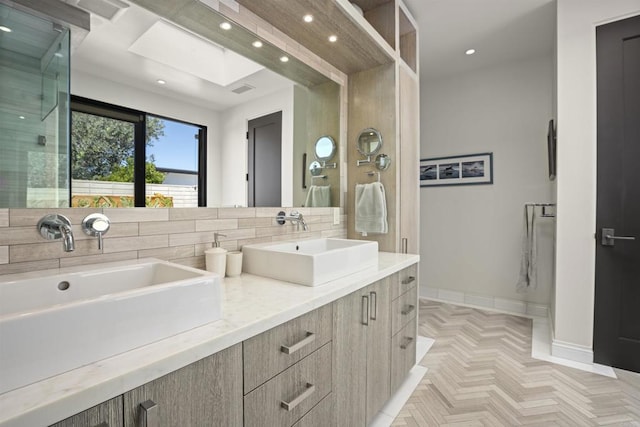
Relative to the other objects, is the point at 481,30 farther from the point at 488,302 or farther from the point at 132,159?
the point at 132,159

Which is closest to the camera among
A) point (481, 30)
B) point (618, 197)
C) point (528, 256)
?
point (618, 197)

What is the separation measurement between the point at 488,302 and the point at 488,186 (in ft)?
4.11

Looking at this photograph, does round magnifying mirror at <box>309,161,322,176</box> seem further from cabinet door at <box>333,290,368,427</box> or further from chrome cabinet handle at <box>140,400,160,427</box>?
chrome cabinet handle at <box>140,400,160,427</box>

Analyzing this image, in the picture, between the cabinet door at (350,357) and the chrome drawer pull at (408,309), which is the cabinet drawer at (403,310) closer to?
the chrome drawer pull at (408,309)

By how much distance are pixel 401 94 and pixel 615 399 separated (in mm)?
2320

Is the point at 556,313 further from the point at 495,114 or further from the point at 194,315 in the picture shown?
the point at 194,315

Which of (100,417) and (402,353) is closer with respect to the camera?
(100,417)

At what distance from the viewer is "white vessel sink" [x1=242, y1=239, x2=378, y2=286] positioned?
47.3 inches

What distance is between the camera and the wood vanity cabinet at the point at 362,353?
4.02 feet

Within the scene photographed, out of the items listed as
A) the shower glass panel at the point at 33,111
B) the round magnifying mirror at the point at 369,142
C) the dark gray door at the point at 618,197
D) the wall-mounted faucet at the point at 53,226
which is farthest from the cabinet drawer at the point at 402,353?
the shower glass panel at the point at 33,111

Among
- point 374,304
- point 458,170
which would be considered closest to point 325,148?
point 374,304

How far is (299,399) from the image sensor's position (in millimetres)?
990

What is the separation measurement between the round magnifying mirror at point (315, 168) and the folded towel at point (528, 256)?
2224 millimetres

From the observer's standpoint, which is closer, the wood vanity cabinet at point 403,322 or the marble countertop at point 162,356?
the marble countertop at point 162,356
